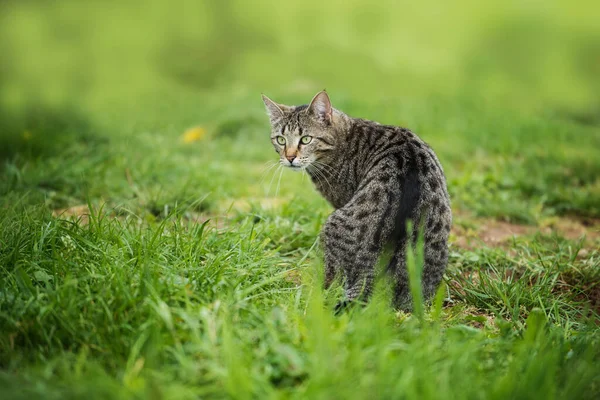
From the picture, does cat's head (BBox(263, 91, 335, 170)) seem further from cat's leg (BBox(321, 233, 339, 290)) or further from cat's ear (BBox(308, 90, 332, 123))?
cat's leg (BBox(321, 233, 339, 290))

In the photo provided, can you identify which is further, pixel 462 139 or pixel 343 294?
pixel 462 139

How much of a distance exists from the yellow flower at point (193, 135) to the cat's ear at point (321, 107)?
3.19m

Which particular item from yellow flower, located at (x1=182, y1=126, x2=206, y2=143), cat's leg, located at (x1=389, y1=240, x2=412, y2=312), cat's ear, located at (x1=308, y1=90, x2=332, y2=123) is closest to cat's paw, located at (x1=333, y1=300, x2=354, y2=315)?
cat's leg, located at (x1=389, y1=240, x2=412, y2=312)

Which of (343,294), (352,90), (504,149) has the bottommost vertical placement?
(343,294)

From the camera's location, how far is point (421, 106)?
7719 mm

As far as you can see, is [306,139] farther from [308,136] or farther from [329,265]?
[329,265]

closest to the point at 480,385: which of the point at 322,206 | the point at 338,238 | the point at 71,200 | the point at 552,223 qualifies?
the point at 338,238

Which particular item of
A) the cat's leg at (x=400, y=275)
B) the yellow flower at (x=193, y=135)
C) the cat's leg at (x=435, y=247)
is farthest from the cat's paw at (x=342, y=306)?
the yellow flower at (x=193, y=135)

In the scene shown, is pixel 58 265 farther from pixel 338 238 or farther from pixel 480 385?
pixel 480 385

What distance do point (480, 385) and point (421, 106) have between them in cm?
635

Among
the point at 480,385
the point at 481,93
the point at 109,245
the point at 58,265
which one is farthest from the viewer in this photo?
the point at 481,93

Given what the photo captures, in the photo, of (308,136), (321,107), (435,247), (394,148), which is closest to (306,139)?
(308,136)

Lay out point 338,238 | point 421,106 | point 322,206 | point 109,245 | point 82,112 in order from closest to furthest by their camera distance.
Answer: point 109,245 → point 338,238 → point 322,206 → point 82,112 → point 421,106

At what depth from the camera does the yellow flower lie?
251 inches
